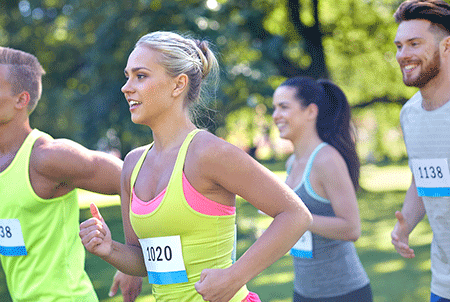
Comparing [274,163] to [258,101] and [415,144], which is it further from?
[415,144]

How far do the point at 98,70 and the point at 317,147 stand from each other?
8.26 meters

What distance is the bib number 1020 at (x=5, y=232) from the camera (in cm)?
254

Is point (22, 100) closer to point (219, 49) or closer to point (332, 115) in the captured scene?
point (332, 115)

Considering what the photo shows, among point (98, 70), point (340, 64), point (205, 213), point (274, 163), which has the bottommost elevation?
point (274, 163)

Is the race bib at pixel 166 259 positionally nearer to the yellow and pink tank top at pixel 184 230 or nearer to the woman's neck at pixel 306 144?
the yellow and pink tank top at pixel 184 230

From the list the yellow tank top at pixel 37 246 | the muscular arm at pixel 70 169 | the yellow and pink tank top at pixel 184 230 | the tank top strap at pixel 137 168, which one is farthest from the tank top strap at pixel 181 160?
the yellow tank top at pixel 37 246

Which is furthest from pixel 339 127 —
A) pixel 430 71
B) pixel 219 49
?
pixel 219 49

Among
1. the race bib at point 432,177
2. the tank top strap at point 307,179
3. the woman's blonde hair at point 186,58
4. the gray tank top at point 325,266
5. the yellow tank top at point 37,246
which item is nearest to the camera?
the woman's blonde hair at point 186,58

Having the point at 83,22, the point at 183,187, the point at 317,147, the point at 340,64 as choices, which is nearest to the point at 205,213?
the point at 183,187

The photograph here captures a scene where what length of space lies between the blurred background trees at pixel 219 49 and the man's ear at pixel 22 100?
3166 mm

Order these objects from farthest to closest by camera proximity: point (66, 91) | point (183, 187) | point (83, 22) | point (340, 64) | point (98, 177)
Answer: point (340, 64)
point (66, 91)
point (83, 22)
point (98, 177)
point (183, 187)

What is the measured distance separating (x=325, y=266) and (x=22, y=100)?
198 centimetres

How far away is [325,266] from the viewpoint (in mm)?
3117

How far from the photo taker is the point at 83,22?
11297mm
